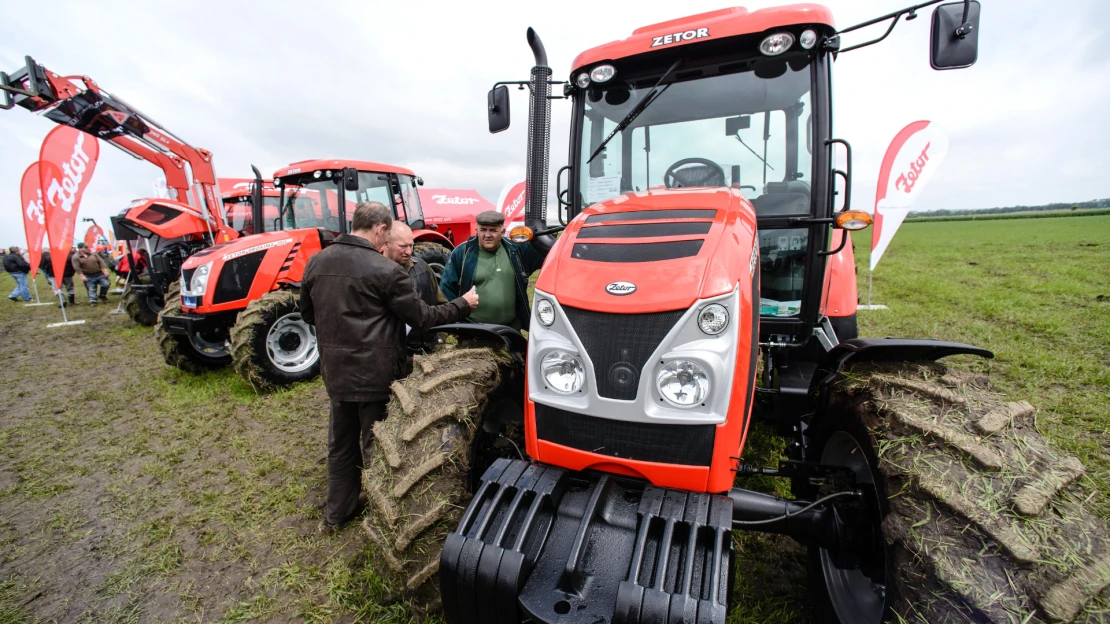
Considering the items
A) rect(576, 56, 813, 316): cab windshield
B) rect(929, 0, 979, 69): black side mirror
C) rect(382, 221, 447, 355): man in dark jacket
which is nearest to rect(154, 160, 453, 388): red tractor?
rect(382, 221, 447, 355): man in dark jacket

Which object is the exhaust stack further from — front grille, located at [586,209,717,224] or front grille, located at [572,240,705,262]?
front grille, located at [572,240,705,262]

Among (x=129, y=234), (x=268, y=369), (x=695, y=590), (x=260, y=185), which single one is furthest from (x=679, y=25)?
(x=129, y=234)

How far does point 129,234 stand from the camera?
25.8ft

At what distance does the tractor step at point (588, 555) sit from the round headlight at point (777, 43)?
6.57ft

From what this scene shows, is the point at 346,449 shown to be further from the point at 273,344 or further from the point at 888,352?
the point at 273,344

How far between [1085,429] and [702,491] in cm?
378

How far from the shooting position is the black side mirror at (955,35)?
2.14 meters

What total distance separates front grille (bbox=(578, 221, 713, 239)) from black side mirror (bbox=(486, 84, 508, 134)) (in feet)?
4.55

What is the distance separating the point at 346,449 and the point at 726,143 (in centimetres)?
274

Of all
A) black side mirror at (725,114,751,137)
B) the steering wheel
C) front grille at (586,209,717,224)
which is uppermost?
black side mirror at (725,114,751,137)

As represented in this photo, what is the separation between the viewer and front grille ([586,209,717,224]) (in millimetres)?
2043

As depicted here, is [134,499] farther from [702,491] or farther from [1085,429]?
[1085,429]

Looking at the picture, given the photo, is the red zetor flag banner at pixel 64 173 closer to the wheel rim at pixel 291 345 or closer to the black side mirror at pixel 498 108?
the wheel rim at pixel 291 345

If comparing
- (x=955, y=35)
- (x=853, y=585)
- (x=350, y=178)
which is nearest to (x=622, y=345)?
(x=853, y=585)
